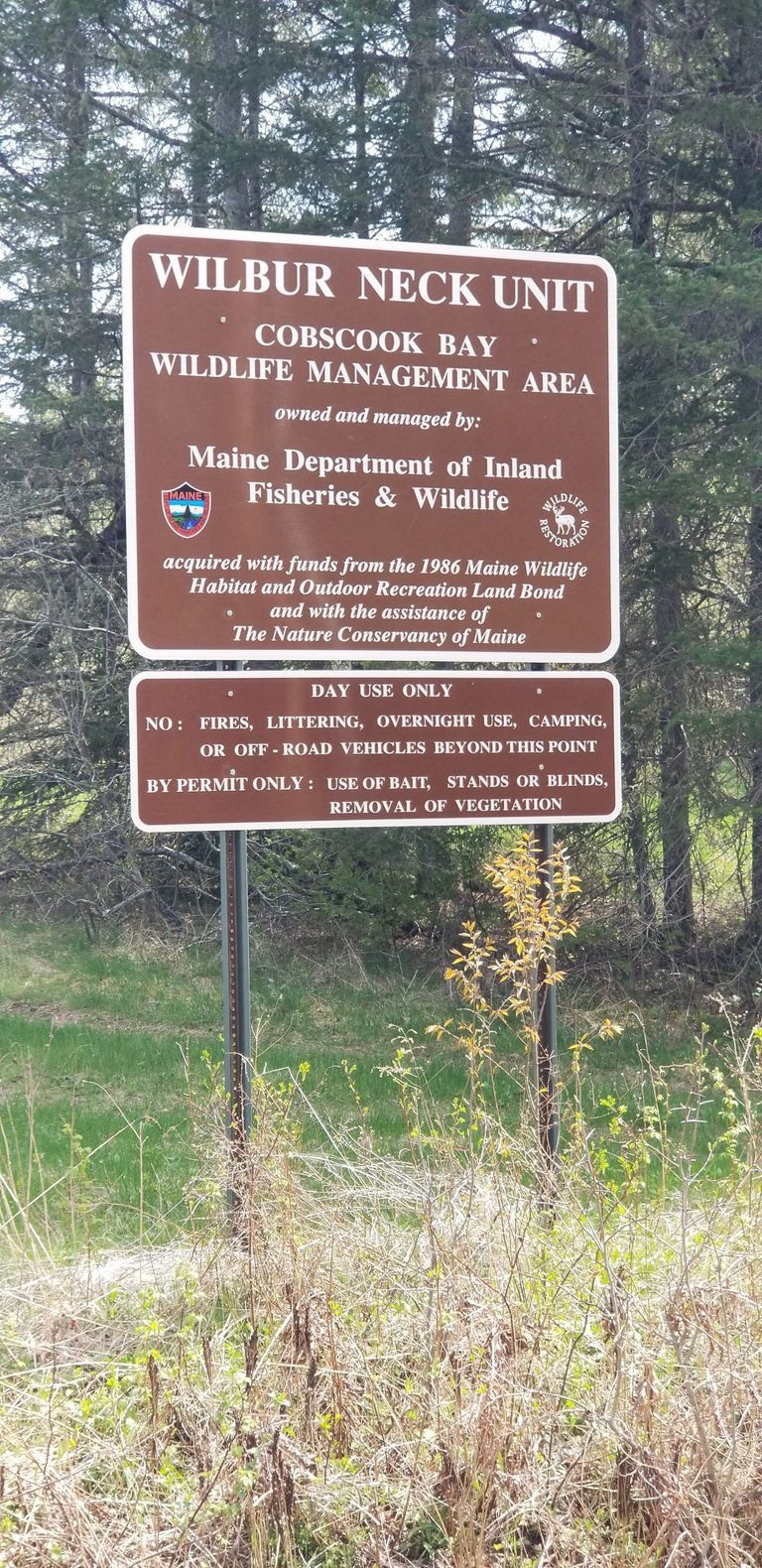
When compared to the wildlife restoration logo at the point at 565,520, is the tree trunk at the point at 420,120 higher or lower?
higher

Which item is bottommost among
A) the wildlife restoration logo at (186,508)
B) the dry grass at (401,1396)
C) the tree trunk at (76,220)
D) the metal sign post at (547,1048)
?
the dry grass at (401,1396)

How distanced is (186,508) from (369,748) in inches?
40.4

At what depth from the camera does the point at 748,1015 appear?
30.0 feet

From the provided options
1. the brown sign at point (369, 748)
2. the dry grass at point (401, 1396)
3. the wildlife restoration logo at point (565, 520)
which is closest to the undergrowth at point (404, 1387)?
the dry grass at point (401, 1396)

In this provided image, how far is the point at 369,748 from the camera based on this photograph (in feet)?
16.1

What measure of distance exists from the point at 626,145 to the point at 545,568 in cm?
619

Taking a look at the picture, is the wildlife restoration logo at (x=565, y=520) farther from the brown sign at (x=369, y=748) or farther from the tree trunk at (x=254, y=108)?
the tree trunk at (x=254, y=108)

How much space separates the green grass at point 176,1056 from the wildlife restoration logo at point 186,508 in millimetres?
1968

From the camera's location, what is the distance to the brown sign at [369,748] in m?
4.67

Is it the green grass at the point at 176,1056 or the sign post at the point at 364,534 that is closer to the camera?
the sign post at the point at 364,534

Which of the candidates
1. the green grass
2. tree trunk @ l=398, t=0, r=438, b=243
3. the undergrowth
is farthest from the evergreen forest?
the undergrowth

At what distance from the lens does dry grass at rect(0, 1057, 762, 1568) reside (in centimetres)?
297

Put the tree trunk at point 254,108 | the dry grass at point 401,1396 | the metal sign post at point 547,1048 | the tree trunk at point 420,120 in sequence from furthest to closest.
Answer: the tree trunk at point 254,108 → the tree trunk at point 420,120 → the metal sign post at point 547,1048 → the dry grass at point 401,1396

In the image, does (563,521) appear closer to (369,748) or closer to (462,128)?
(369,748)
